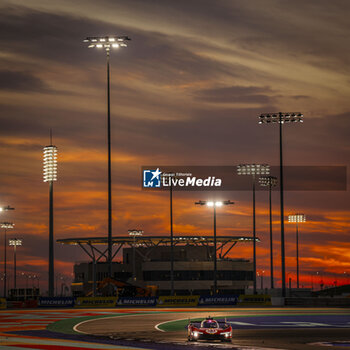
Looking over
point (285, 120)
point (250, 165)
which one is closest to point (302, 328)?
point (285, 120)

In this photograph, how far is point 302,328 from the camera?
42.7m

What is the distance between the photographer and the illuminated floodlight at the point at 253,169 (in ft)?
317

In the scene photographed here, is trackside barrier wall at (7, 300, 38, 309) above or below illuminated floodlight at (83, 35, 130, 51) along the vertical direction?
below

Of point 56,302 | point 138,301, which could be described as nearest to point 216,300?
point 138,301

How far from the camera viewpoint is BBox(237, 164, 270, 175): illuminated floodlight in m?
96.8

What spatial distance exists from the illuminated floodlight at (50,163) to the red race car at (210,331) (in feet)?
140

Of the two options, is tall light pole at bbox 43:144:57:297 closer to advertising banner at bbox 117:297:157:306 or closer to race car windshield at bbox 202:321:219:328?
advertising banner at bbox 117:297:157:306

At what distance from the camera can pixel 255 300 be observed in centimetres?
7675

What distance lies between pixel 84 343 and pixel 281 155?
40759 mm

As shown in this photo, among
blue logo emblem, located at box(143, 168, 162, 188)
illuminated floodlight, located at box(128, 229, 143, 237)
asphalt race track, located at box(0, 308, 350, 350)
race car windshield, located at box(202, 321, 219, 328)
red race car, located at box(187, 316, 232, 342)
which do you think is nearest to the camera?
asphalt race track, located at box(0, 308, 350, 350)

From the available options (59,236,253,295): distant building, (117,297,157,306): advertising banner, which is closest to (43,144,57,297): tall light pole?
(117,297,157,306): advertising banner

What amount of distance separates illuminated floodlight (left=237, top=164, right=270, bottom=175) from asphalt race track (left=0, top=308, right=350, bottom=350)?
4419 centimetres

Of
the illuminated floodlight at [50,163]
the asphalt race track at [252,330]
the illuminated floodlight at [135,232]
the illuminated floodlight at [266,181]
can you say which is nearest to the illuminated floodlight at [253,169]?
the illuminated floodlight at [266,181]

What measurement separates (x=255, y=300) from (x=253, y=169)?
80.2 ft
